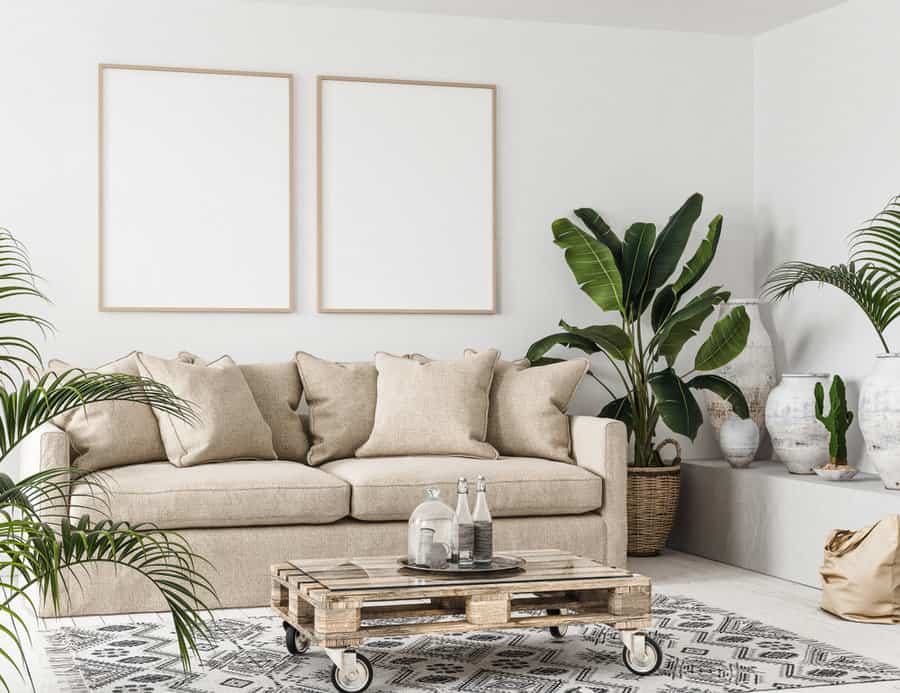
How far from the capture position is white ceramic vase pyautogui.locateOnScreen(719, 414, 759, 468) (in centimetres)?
542

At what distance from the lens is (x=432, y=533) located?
11.3 feet

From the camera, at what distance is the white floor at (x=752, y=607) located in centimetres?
359

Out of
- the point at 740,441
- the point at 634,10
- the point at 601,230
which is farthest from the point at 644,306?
the point at 634,10

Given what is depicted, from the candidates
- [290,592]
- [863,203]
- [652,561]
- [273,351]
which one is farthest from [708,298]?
[290,592]

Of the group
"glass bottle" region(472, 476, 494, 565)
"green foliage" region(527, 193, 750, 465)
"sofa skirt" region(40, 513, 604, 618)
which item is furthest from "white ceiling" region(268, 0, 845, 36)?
"glass bottle" region(472, 476, 494, 565)

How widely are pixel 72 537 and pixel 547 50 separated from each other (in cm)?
401

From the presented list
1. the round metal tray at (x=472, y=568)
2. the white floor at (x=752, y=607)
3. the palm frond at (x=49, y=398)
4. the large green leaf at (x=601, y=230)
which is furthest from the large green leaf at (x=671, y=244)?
the palm frond at (x=49, y=398)

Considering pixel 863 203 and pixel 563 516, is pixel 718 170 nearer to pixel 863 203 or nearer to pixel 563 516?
pixel 863 203

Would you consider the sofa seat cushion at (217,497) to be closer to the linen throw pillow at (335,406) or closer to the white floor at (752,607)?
the white floor at (752,607)

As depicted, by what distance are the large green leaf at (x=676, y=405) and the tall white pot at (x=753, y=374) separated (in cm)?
48

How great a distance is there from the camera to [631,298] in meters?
5.54

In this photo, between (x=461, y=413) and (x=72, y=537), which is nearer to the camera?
(x=72, y=537)

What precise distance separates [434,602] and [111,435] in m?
1.59

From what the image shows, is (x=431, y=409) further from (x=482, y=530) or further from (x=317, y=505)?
(x=482, y=530)
